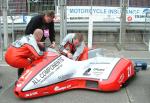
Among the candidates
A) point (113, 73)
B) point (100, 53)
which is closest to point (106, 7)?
point (100, 53)

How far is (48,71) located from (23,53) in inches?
23.9

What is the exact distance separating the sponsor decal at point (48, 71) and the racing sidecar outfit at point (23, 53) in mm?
289

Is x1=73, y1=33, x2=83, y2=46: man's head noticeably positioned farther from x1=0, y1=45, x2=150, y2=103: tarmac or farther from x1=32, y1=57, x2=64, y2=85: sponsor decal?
x1=0, y1=45, x2=150, y2=103: tarmac

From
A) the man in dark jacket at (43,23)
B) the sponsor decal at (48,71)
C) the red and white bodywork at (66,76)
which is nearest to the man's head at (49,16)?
the man in dark jacket at (43,23)

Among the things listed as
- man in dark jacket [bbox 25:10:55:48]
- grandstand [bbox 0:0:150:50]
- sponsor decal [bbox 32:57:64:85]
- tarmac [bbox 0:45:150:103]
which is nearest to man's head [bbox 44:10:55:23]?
man in dark jacket [bbox 25:10:55:48]

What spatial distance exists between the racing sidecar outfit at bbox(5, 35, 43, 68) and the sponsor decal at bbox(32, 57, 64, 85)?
0.29 metres

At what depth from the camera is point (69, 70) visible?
6.79m

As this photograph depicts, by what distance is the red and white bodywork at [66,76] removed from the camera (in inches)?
250

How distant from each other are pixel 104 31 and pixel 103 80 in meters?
5.46

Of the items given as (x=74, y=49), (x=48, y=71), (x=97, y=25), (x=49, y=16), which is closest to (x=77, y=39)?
(x=74, y=49)

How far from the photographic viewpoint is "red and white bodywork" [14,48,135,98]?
250 inches

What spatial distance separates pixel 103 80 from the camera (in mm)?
6641

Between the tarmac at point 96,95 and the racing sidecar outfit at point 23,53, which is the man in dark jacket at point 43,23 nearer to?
the racing sidecar outfit at point 23,53

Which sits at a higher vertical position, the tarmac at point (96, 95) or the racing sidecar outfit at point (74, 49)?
the racing sidecar outfit at point (74, 49)
